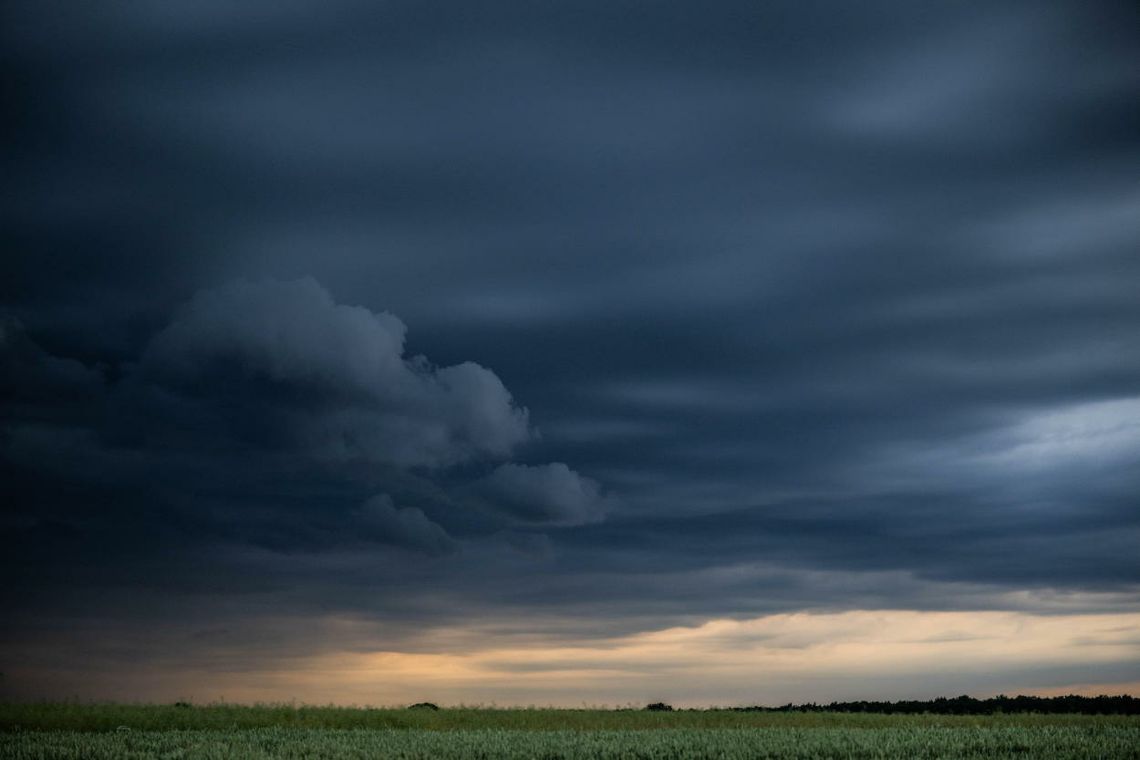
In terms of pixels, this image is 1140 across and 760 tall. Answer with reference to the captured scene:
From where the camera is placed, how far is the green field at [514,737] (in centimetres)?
4250

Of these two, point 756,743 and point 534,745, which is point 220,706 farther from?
point 756,743

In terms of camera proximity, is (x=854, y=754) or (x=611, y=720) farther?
(x=611, y=720)

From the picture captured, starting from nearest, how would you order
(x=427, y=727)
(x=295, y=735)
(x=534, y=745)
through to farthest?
(x=534, y=745) → (x=295, y=735) → (x=427, y=727)

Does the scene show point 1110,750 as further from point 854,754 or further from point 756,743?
point 756,743

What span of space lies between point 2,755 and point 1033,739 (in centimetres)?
4298

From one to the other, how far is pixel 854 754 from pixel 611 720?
33353mm

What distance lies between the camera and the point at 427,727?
2687 inches

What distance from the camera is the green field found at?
139 ft

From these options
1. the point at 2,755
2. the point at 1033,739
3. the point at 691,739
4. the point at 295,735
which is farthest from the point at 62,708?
the point at 1033,739

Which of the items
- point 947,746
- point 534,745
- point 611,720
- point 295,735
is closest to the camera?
point 947,746

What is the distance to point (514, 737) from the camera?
5219 cm

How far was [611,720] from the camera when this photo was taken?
73.0 meters

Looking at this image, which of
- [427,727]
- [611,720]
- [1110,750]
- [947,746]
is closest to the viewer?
[1110,750]

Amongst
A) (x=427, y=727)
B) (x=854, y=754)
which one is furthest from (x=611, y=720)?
(x=854, y=754)
